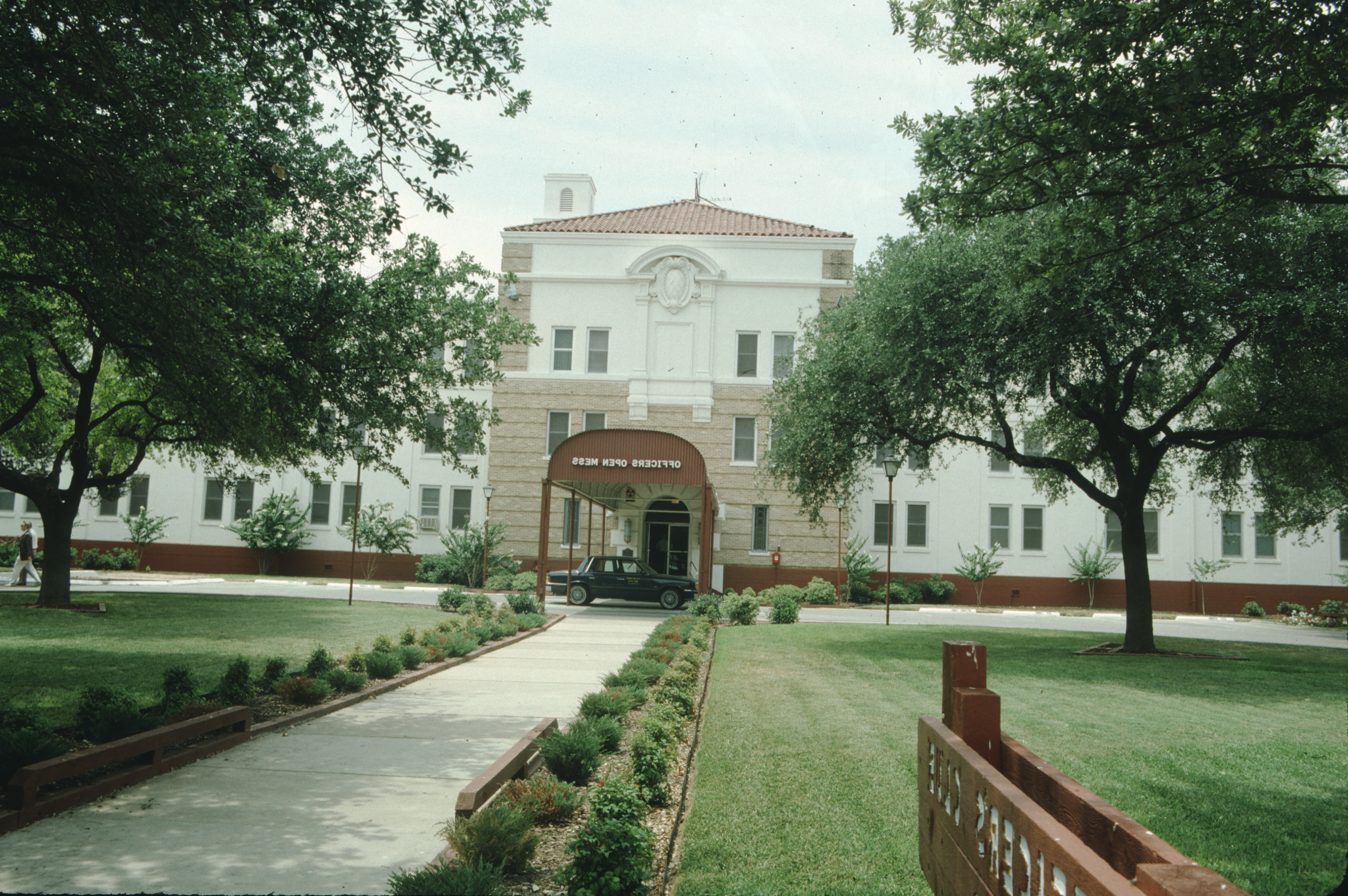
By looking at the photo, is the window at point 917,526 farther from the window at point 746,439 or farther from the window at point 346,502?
the window at point 346,502

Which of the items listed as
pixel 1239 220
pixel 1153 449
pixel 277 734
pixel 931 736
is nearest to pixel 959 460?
pixel 1153 449

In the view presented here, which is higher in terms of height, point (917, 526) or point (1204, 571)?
point (917, 526)

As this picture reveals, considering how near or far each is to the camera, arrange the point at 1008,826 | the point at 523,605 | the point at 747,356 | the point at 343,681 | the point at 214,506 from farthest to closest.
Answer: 1. the point at 214,506
2. the point at 747,356
3. the point at 523,605
4. the point at 343,681
5. the point at 1008,826

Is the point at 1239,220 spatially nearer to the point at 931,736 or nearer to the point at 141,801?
the point at 931,736

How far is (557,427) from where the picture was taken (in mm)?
36156

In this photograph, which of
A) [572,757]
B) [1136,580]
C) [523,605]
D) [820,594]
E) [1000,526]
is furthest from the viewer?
[1000,526]

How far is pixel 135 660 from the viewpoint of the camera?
12344 mm

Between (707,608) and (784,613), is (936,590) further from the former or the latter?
(707,608)

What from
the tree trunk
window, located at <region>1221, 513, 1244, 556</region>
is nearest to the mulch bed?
the tree trunk

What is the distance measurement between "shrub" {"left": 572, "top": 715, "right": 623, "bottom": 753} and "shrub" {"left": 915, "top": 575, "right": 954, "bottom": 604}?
28.6 m

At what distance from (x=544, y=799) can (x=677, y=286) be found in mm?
→ 31222

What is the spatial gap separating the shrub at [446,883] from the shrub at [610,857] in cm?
41

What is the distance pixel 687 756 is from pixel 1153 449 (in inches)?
543

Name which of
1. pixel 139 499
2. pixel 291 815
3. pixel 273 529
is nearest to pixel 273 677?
pixel 291 815
